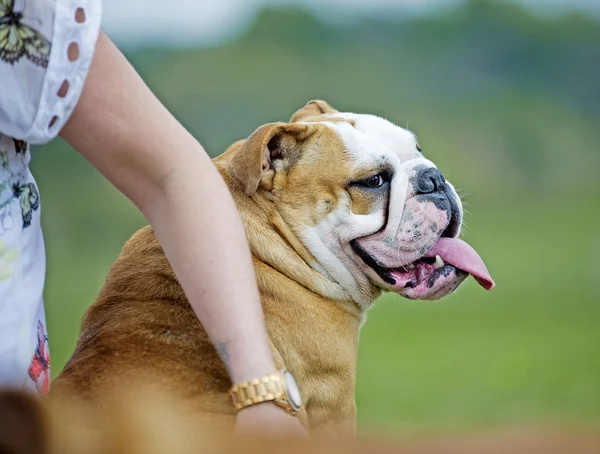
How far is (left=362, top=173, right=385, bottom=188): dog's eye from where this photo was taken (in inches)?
121

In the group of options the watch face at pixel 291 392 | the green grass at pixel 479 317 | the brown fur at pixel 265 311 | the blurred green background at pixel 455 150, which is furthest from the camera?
the blurred green background at pixel 455 150

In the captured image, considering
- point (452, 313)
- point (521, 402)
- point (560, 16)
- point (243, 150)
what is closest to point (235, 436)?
point (243, 150)

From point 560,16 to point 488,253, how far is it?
445 cm

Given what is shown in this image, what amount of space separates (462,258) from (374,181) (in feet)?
1.22

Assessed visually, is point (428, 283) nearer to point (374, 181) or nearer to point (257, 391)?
point (374, 181)

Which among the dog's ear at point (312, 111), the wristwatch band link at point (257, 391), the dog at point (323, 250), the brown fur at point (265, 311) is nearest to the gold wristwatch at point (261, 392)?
the wristwatch band link at point (257, 391)

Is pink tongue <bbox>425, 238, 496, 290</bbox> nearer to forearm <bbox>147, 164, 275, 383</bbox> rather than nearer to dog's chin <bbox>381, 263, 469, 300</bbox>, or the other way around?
dog's chin <bbox>381, 263, 469, 300</bbox>

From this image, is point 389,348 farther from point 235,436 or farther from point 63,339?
point 235,436

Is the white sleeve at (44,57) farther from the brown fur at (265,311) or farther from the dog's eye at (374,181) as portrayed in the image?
the dog's eye at (374,181)

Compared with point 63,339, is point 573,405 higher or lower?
higher

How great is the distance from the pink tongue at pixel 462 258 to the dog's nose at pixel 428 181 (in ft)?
0.55

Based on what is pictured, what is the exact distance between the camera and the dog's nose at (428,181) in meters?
3.13

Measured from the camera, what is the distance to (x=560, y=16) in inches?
575

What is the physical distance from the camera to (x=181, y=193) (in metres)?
1.89
